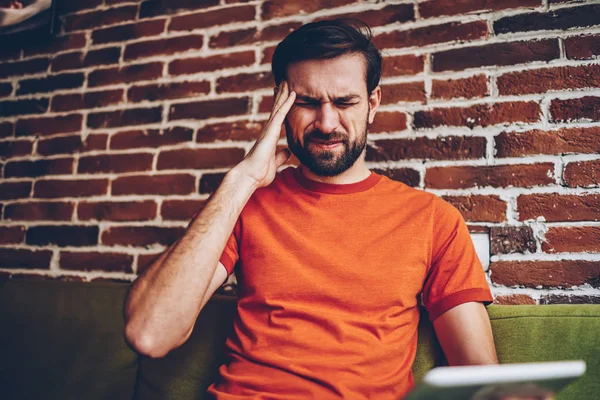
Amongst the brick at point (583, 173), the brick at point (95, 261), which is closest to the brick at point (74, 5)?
the brick at point (95, 261)

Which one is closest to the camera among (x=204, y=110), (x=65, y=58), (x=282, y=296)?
(x=282, y=296)

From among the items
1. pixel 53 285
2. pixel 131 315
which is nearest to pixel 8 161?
pixel 53 285

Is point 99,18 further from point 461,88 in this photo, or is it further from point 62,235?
point 461,88

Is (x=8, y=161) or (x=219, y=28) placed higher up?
(x=219, y=28)

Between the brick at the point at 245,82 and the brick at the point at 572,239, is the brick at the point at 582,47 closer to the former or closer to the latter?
the brick at the point at 572,239

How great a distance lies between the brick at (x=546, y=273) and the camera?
113 cm

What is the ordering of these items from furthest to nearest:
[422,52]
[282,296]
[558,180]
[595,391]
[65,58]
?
[65,58] < [422,52] < [558,180] < [282,296] < [595,391]

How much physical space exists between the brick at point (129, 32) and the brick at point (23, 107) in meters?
0.35

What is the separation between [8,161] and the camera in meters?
1.78

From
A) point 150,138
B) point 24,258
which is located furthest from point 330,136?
point 24,258

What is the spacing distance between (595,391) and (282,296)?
0.72m

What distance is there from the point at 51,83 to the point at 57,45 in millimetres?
172

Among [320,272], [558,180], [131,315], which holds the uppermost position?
[558,180]

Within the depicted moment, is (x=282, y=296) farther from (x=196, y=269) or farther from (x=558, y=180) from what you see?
(x=558, y=180)
